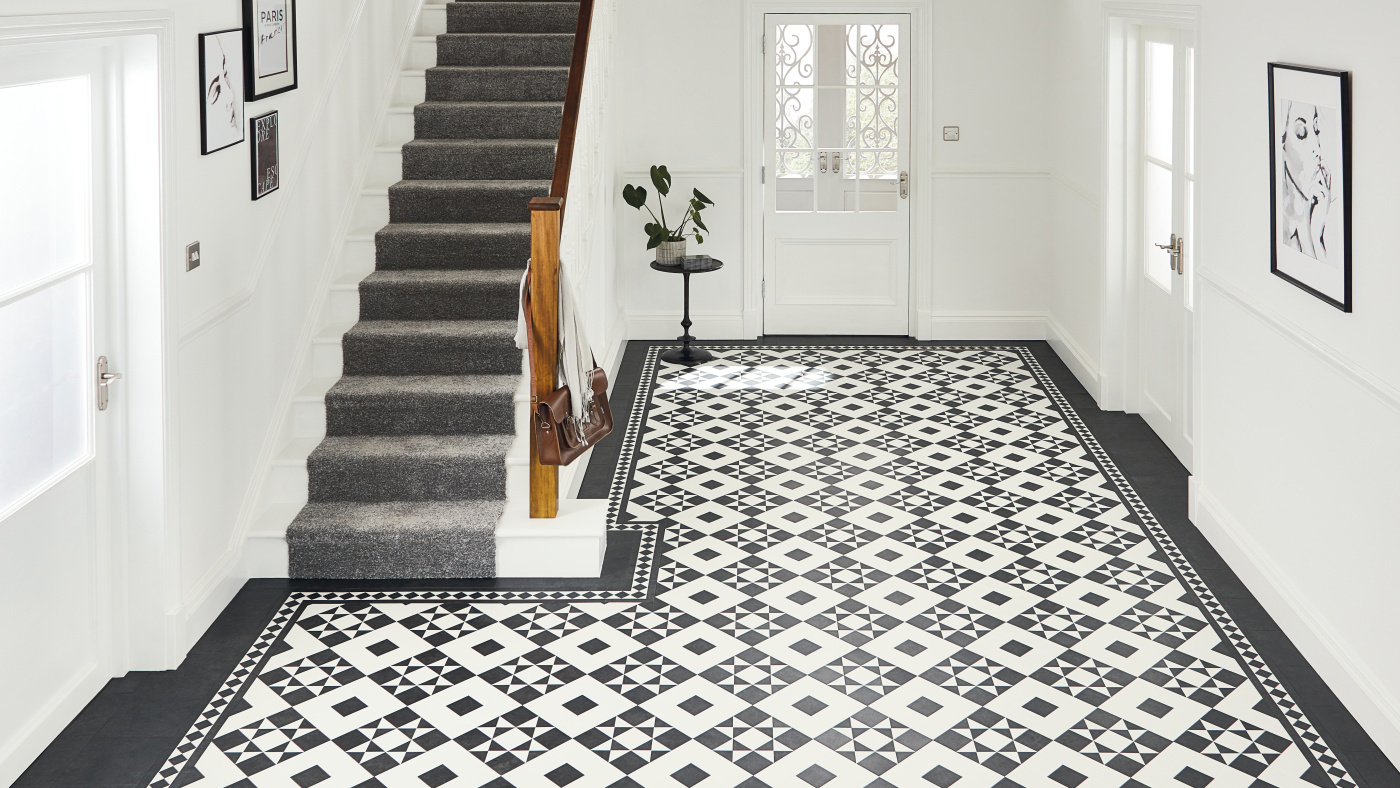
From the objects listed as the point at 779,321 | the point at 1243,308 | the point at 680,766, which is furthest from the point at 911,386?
the point at 680,766

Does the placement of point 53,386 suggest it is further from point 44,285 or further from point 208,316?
point 208,316

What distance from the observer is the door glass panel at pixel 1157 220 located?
6.62 m

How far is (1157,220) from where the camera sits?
680 centimetres

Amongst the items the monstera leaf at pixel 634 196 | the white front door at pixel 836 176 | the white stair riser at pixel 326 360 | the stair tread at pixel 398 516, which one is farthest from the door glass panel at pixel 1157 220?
the white stair riser at pixel 326 360

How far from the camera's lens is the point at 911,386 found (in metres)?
7.80

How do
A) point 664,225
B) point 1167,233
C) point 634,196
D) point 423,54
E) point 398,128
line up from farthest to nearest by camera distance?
point 664,225
point 634,196
point 423,54
point 398,128
point 1167,233

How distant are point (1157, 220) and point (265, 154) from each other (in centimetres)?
433

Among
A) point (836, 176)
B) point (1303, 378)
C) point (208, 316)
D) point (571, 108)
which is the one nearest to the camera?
point (1303, 378)

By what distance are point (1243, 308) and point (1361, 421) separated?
1087mm

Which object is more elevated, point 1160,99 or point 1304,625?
point 1160,99

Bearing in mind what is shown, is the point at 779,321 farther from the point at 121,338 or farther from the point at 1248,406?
the point at 121,338

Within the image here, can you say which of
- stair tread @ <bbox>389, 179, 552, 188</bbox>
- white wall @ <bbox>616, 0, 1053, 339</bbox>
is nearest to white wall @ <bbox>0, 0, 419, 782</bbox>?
stair tread @ <bbox>389, 179, 552, 188</bbox>

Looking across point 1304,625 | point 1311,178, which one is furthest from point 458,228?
point 1304,625

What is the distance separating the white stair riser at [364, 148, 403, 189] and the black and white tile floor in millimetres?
1881
